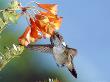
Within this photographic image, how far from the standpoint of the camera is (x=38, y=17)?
4781 mm

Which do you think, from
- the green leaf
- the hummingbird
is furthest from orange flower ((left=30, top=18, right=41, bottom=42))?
the hummingbird

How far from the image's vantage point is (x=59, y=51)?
6332 millimetres

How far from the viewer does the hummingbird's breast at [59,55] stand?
624 cm

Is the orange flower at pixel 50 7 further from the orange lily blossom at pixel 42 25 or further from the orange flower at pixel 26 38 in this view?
the orange flower at pixel 26 38

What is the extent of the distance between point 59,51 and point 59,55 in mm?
64

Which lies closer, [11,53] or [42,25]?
[42,25]

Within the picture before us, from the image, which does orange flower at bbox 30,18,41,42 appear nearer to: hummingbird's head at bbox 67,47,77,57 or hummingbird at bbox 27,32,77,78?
hummingbird at bbox 27,32,77,78

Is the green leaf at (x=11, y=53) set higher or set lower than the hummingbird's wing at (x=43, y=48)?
higher

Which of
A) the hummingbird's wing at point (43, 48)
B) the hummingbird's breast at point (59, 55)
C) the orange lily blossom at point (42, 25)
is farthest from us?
the hummingbird's breast at point (59, 55)

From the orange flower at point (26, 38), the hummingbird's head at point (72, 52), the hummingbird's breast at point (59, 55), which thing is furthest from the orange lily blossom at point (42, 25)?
the hummingbird's head at point (72, 52)

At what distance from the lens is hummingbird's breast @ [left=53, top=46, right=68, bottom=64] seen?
6243 millimetres

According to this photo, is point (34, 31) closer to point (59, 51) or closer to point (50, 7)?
point (50, 7)

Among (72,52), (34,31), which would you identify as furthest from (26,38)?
(72,52)

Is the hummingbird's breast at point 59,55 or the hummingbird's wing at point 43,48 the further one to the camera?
the hummingbird's breast at point 59,55
